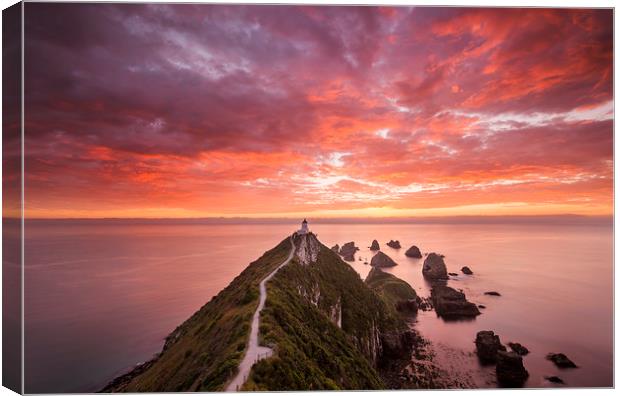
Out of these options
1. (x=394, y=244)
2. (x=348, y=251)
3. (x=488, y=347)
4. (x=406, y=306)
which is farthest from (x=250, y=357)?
(x=394, y=244)

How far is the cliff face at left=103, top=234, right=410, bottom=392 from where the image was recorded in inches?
376

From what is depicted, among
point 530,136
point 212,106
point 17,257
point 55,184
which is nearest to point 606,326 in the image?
point 530,136

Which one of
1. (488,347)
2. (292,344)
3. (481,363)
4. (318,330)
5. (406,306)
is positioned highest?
(292,344)

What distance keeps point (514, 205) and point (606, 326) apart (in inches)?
227

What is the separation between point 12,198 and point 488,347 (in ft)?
89.9

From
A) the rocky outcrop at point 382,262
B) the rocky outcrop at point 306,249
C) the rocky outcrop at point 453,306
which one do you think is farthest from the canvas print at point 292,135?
the rocky outcrop at point 382,262

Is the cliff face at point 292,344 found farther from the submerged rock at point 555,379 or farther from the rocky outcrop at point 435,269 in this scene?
the rocky outcrop at point 435,269

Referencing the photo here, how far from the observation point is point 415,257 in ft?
224

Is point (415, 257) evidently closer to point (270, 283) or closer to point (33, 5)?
point (270, 283)

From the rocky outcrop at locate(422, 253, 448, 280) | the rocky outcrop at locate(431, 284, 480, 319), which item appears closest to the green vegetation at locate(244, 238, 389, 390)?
the rocky outcrop at locate(431, 284, 480, 319)

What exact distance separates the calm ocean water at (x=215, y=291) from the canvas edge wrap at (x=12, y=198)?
40cm

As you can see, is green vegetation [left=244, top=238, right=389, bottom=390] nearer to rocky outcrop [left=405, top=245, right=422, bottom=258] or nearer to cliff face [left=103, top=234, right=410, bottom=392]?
cliff face [left=103, top=234, right=410, bottom=392]

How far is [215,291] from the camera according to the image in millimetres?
40750

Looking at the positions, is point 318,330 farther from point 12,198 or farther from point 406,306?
point 406,306
